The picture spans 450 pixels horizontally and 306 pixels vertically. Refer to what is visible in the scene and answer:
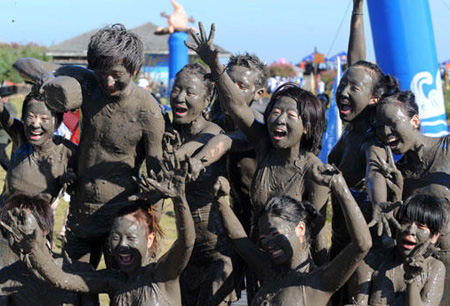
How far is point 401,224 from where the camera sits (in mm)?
3707

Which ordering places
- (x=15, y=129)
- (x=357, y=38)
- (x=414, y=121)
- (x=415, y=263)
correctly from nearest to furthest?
(x=415, y=263) → (x=414, y=121) → (x=15, y=129) → (x=357, y=38)

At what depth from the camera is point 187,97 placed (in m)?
4.12

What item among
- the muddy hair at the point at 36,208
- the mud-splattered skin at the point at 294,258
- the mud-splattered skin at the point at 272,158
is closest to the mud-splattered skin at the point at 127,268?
the muddy hair at the point at 36,208

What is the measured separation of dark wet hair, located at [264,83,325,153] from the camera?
3709 millimetres

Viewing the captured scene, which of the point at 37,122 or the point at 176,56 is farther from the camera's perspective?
the point at 176,56

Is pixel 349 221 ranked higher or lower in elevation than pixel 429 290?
higher

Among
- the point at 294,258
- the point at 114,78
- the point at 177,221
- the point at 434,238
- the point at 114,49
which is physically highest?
the point at 114,49

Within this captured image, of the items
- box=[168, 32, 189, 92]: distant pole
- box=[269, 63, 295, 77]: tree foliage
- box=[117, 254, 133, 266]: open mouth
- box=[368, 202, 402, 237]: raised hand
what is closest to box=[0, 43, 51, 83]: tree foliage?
box=[168, 32, 189, 92]: distant pole

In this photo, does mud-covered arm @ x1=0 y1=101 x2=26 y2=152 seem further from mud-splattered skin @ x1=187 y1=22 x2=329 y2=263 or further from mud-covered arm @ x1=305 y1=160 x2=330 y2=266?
mud-covered arm @ x1=305 y1=160 x2=330 y2=266

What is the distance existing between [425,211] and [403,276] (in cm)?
38

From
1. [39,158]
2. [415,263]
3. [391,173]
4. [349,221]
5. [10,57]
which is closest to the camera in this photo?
[349,221]

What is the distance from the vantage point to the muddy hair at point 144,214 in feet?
11.9

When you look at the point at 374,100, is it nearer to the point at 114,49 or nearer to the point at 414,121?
the point at 414,121

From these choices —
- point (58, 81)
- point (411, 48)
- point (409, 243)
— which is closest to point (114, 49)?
point (58, 81)
